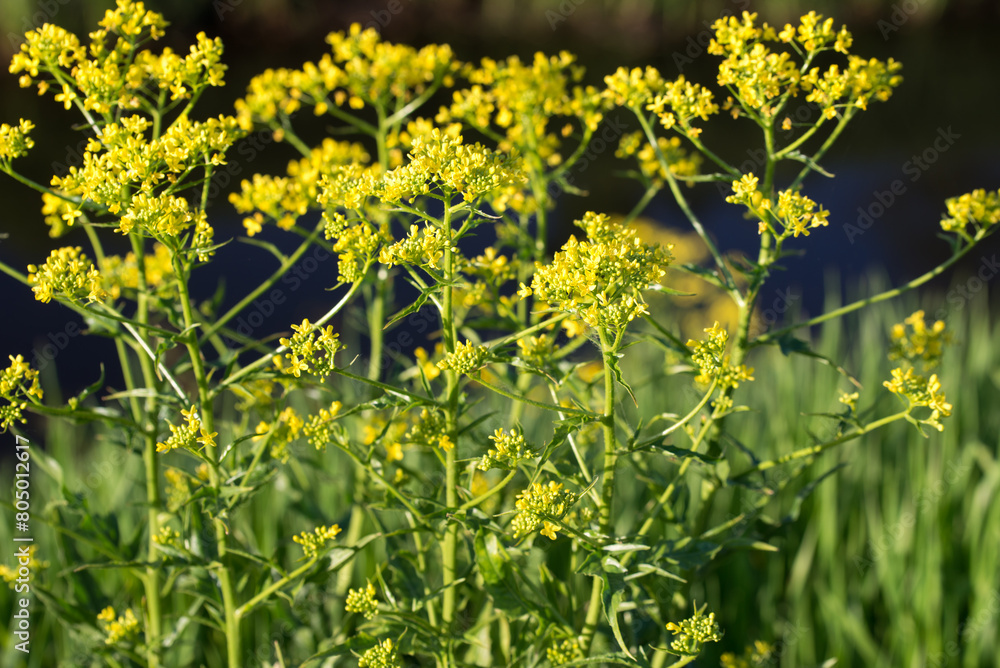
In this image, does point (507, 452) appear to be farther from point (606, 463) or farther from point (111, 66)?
point (111, 66)

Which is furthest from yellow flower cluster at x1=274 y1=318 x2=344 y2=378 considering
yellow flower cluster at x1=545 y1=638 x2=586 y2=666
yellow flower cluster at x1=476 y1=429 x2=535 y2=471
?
yellow flower cluster at x1=545 y1=638 x2=586 y2=666

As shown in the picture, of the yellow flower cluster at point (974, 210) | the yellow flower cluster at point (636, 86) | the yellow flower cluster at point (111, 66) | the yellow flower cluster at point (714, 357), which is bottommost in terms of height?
the yellow flower cluster at point (714, 357)

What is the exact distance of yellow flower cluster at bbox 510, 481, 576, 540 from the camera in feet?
3.09

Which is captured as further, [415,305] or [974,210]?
[974,210]

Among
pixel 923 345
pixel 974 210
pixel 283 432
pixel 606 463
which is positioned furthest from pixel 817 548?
pixel 283 432

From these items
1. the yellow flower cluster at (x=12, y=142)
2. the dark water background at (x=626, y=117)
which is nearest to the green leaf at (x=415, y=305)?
the yellow flower cluster at (x=12, y=142)

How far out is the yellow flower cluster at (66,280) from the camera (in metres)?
0.99

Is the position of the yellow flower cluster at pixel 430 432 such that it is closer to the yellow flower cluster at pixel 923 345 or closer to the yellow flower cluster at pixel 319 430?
the yellow flower cluster at pixel 319 430

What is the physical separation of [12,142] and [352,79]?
71cm

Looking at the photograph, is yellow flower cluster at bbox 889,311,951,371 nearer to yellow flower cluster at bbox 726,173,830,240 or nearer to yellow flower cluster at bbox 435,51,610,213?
yellow flower cluster at bbox 726,173,830,240

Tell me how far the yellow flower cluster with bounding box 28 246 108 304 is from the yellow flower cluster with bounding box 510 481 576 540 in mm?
584

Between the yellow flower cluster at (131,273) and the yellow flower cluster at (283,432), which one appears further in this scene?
the yellow flower cluster at (131,273)

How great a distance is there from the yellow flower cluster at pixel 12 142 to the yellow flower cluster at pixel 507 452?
2.47 ft

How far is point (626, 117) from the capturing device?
8734 millimetres
